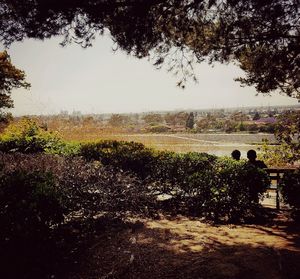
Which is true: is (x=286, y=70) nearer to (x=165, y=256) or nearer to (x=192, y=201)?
(x=192, y=201)

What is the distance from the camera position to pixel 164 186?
27.3 feet

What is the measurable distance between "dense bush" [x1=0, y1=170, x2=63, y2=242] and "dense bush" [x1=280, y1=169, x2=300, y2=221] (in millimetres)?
4471

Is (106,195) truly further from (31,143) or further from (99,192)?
(31,143)

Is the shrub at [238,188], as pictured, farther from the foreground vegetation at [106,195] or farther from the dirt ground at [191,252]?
the dirt ground at [191,252]

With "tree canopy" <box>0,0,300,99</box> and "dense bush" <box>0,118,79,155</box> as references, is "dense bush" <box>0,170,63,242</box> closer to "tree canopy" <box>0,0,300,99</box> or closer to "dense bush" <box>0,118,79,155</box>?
"tree canopy" <box>0,0,300,99</box>

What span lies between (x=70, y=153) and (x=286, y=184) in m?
6.72

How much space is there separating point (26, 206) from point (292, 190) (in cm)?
500

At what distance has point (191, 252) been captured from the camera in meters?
5.10

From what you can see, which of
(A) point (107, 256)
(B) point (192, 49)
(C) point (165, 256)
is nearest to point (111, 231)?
(A) point (107, 256)

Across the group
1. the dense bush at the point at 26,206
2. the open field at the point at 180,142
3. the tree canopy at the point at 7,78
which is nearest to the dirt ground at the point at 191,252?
the dense bush at the point at 26,206

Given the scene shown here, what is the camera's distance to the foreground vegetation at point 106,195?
454 cm

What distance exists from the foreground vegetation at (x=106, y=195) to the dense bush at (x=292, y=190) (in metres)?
0.02

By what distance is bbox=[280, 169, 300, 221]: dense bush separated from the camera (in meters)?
6.94

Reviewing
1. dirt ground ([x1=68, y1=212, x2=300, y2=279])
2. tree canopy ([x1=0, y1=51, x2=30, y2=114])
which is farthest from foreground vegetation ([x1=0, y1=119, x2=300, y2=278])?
tree canopy ([x1=0, y1=51, x2=30, y2=114])
